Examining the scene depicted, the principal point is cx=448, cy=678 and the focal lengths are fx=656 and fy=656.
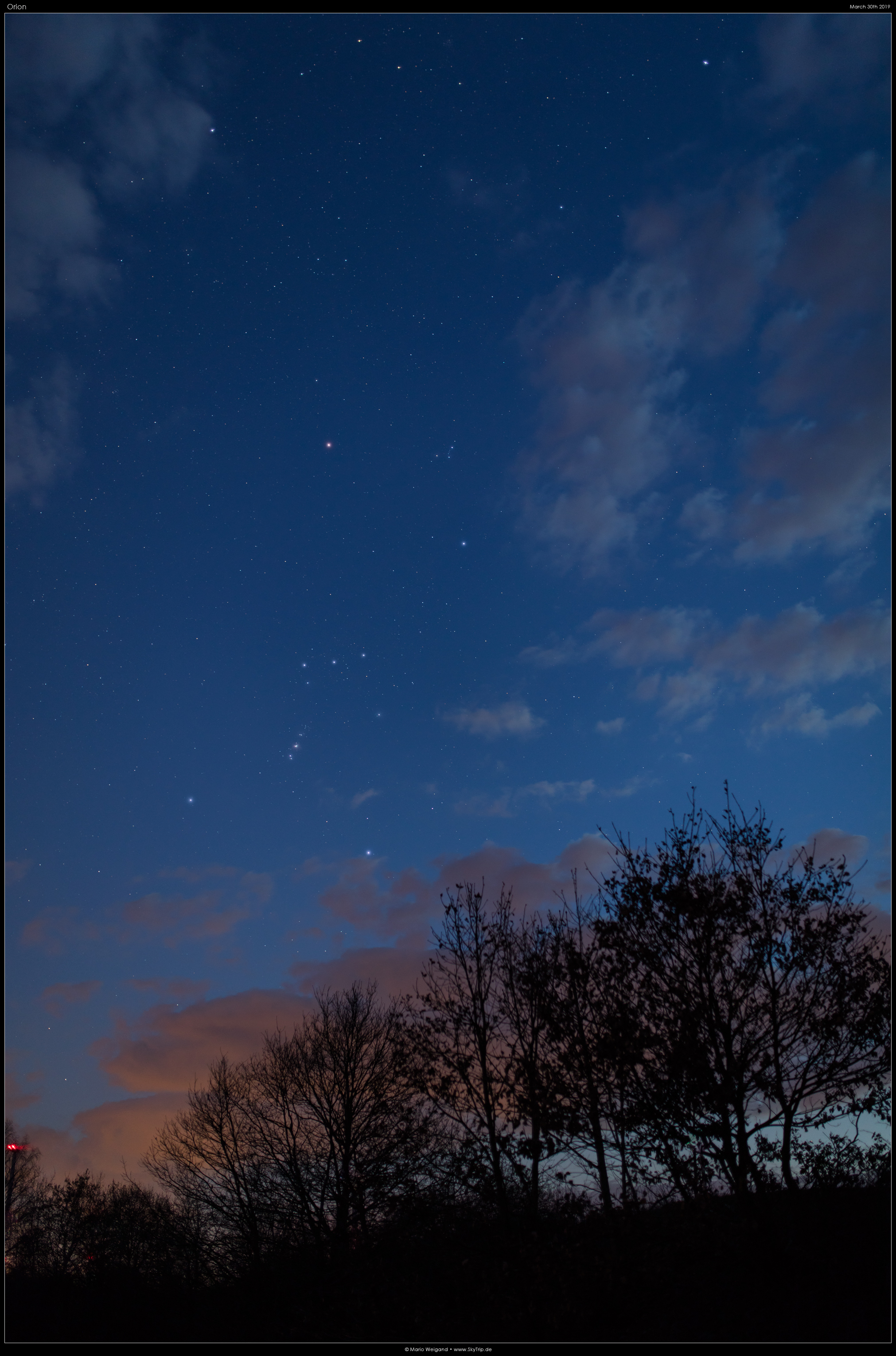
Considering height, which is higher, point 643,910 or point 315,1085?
point 643,910

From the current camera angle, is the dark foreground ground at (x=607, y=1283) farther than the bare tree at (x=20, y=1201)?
No

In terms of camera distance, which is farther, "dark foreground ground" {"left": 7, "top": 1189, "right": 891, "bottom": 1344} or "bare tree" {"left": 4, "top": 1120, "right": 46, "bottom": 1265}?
"bare tree" {"left": 4, "top": 1120, "right": 46, "bottom": 1265}

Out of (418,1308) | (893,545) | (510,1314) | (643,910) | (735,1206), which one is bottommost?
(418,1308)

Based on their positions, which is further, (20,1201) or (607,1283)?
(20,1201)

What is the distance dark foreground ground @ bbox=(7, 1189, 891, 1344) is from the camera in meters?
11.2

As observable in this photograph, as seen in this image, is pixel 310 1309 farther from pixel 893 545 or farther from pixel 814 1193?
pixel 893 545

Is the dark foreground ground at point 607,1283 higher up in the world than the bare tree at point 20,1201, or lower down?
higher up

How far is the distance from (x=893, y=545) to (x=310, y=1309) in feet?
93.6

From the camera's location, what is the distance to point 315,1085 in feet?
94.2

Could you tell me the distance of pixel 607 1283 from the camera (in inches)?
582

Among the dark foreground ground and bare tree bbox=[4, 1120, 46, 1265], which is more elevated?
the dark foreground ground

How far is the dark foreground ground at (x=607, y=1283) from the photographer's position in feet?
36.8

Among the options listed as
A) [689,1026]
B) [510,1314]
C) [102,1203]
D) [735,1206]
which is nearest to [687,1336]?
[735,1206]

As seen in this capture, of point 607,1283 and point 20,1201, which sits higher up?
point 607,1283
